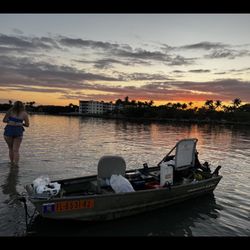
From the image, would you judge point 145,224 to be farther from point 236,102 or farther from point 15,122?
point 236,102

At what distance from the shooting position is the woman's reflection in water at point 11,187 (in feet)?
30.4

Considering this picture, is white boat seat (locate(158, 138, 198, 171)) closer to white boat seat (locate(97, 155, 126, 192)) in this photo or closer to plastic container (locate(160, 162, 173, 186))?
plastic container (locate(160, 162, 173, 186))

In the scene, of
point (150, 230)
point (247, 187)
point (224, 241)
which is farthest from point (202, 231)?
point (224, 241)

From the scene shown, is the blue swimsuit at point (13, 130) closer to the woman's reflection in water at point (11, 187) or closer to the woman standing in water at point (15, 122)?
the woman standing in water at point (15, 122)

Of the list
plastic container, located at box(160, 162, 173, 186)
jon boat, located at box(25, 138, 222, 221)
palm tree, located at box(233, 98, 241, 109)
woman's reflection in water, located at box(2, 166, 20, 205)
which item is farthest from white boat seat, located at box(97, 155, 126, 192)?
palm tree, located at box(233, 98, 241, 109)

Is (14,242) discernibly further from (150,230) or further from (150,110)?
(150,110)

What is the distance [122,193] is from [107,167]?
1.24m

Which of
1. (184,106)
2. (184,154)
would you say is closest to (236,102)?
(184,106)

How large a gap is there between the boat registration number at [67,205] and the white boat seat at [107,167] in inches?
51.3

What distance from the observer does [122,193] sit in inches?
316

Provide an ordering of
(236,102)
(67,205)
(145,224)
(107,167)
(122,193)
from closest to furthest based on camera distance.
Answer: (67,205)
(122,193)
(145,224)
(107,167)
(236,102)

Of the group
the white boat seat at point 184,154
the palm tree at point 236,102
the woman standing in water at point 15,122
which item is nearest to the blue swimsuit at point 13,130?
the woman standing in water at point 15,122

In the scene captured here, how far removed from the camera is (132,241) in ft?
5.99
